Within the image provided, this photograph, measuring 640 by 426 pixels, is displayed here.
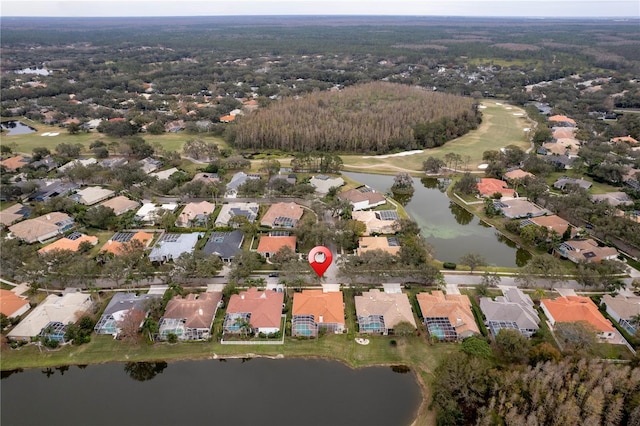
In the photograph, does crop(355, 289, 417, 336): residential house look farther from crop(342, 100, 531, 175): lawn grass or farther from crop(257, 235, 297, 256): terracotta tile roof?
crop(342, 100, 531, 175): lawn grass

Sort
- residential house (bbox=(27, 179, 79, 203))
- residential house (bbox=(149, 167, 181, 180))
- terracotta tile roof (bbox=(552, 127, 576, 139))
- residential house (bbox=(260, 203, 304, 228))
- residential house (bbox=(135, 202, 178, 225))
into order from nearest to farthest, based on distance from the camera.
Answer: residential house (bbox=(260, 203, 304, 228)) < residential house (bbox=(135, 202, 178, 225)) < residential house (bbox=(27, 179, 79, 203)) < residential house (bbox=(149, 167, 181, 180)) < terracotta tile roof (bbox=(552, 127, 576, 139))

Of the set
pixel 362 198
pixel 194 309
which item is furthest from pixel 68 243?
pixel 362 198

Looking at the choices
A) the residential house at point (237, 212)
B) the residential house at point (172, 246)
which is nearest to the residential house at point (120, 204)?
the residential house at point (172, 246)

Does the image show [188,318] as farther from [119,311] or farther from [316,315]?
[316,315]

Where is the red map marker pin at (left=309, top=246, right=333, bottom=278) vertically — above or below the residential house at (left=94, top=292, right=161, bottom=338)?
above

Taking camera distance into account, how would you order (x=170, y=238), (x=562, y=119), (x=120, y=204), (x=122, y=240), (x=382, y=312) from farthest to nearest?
1. (x=562, y=119)
2. (x=120, y=204)
3. (x=170, y=238)
4. (x=122, y=240)
5. (x=382, y=312)

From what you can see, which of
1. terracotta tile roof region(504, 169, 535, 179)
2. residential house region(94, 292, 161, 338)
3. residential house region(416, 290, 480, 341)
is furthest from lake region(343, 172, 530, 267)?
residential house region(94, 292, 161, 338)

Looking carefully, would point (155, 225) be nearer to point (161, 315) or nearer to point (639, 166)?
point (161, 315)

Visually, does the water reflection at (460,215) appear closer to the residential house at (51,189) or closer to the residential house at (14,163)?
the residential house at (51,189)
